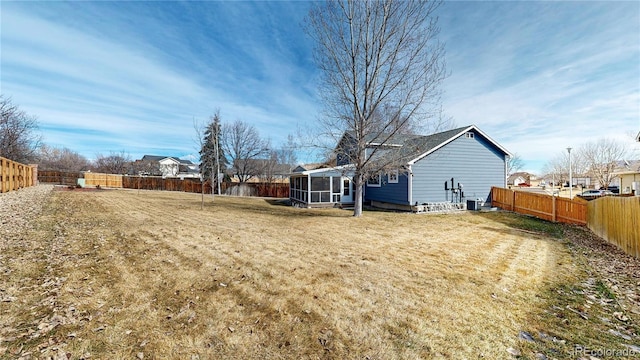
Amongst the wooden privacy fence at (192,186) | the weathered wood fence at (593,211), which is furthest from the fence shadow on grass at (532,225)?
the wooden privacy fence at (192,186)

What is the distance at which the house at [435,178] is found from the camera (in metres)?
15.4

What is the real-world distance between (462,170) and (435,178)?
2.17 metres

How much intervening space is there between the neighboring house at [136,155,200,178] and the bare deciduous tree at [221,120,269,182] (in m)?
21.1

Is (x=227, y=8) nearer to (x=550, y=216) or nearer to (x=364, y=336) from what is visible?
(x=364, y=336)

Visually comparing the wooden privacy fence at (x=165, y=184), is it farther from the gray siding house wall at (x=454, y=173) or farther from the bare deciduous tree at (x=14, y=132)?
the gray siding house wall at (x=454, y=173)

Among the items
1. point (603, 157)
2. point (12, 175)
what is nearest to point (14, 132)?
point (12, 175)

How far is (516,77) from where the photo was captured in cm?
1417

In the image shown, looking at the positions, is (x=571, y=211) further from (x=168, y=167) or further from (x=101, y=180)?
(x=168, y=167)

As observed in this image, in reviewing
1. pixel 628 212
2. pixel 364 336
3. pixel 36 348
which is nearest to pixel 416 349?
pixel 364 336

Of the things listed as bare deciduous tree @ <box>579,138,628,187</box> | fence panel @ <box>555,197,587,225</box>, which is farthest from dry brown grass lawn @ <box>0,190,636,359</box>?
bare deciduous tree @ <box>579,138,628,187</box>

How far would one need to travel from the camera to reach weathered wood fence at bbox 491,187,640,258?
22.9 ft

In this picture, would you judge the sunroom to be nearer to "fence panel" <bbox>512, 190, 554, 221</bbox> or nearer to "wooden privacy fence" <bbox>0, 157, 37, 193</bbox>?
"fence panel" <bbox>512, 190, 554, 221</bbox>

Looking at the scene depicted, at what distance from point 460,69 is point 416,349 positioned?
13899mm

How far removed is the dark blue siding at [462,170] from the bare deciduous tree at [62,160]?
61691mm
